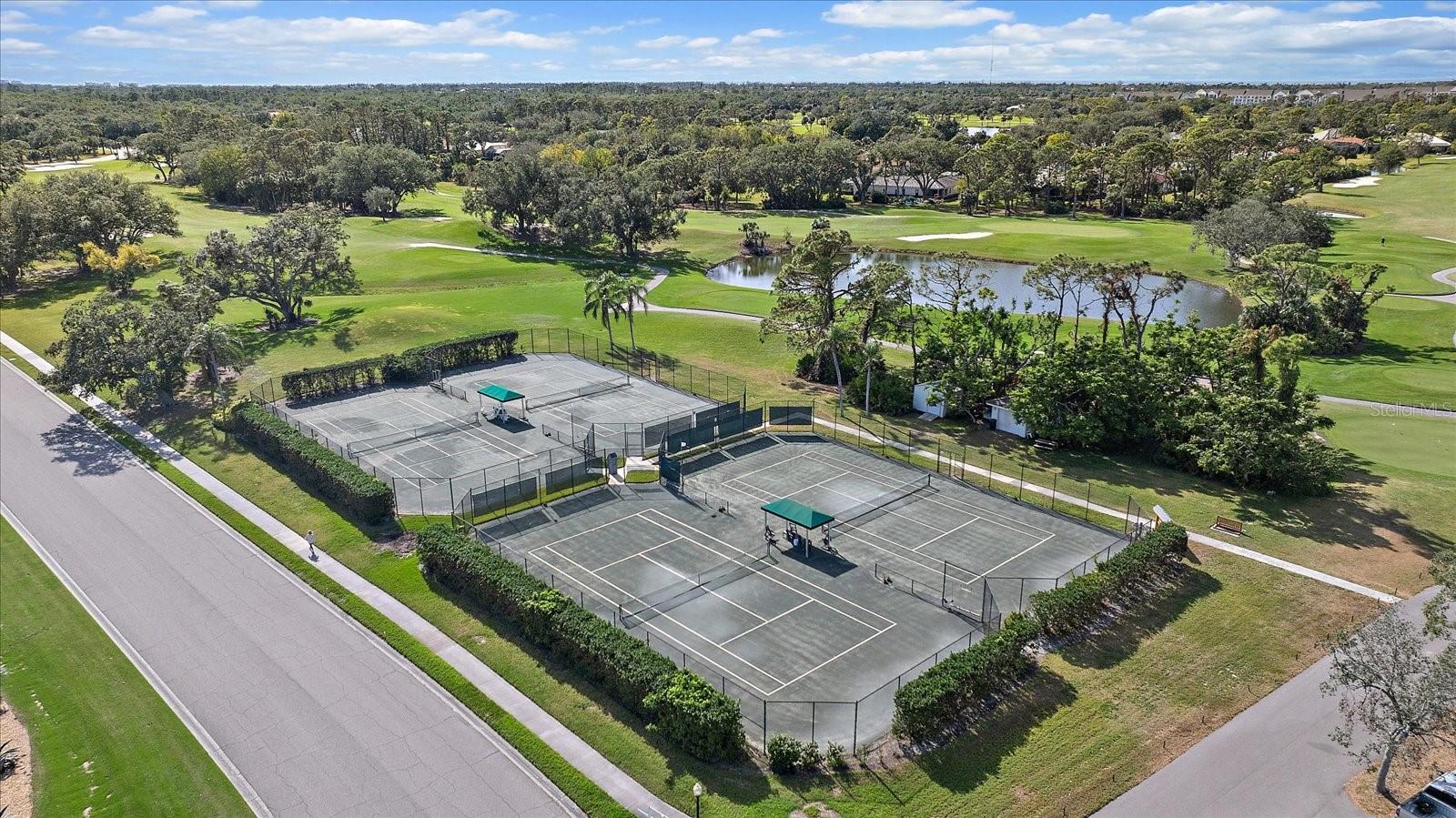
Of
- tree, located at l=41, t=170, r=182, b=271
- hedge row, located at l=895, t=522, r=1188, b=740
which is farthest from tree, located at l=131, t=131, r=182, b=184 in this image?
hedge row, located at l=895, t=522, r=1188, b=740

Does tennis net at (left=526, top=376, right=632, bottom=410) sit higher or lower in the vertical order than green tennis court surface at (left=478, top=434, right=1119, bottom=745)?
higher

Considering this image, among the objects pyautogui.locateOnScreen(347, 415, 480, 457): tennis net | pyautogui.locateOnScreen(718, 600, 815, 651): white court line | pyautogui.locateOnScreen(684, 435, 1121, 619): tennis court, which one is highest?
pyautogui.locateOnScreen(347, 415, 480, 457): tennis net

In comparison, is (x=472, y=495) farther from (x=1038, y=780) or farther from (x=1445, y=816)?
(x=1445, y=816)

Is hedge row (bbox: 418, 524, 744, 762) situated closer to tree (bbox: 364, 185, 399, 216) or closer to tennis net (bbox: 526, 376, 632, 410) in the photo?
tennis net (bbox: 526, 376, 632, 410)

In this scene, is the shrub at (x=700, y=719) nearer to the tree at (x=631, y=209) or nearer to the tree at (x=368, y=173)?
the tree at (x=631, y=209)

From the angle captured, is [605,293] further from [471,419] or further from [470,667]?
[470,667]

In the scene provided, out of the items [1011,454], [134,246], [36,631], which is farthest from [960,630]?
[134,246]

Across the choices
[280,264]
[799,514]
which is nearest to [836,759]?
[799,514]
